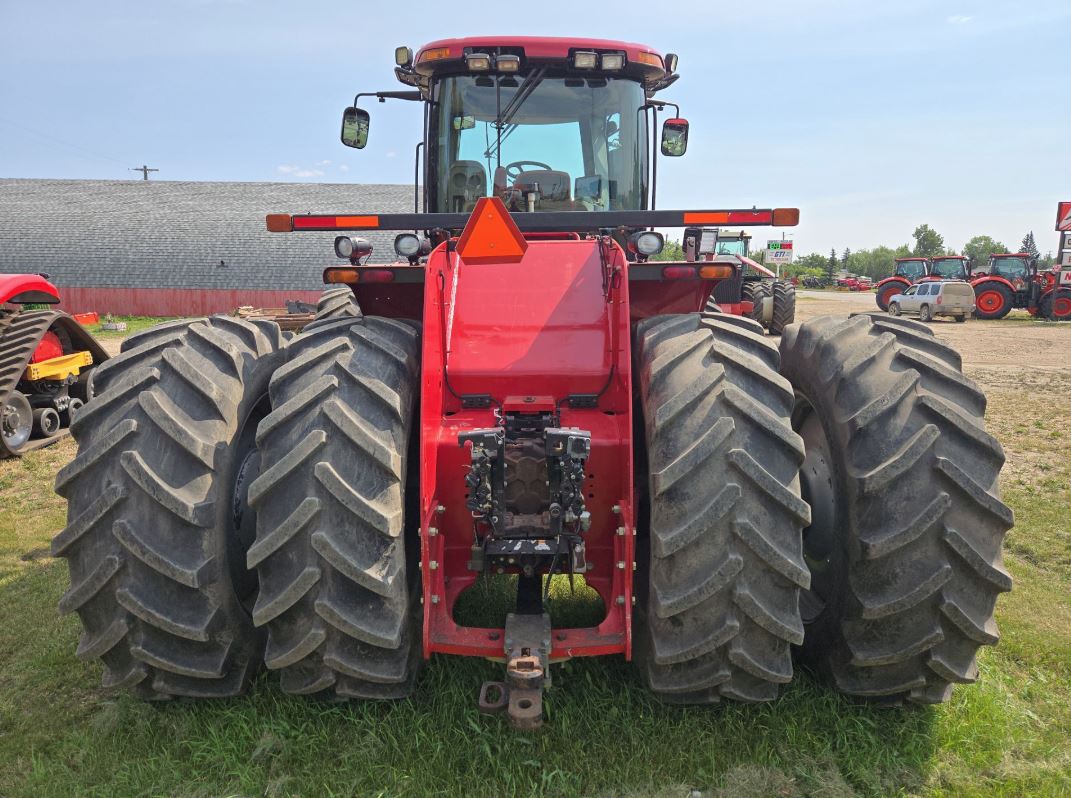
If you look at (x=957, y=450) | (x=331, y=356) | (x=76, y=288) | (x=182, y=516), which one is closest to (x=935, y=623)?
(x=957, y=450)

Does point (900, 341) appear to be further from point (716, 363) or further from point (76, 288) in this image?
point (76, 288)

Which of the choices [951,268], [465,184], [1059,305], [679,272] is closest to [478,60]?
[465,184]

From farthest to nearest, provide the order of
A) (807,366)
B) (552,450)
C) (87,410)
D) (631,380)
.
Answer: (807,366)
(631,380)
(87,410)
(552,450)

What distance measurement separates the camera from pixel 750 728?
3.04 meters

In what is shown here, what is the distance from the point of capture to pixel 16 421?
8.09m

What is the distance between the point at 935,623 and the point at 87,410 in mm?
3359

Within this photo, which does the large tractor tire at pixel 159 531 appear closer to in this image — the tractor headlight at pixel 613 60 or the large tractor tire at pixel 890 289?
the tractor headlight at pixel 613 60

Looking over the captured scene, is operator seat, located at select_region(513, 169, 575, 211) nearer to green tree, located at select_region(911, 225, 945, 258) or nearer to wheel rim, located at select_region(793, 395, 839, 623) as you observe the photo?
wheel rim, located at select_region(793, 395, 839, 623)

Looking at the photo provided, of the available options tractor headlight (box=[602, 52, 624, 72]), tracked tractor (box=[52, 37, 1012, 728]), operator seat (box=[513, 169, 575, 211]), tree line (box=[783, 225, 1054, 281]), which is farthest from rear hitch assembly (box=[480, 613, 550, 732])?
tree line (box=[783, 225, 1054, 281])

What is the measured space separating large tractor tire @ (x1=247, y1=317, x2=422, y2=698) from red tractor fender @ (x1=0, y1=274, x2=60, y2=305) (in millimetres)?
7497

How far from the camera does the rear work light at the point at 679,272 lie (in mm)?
3361

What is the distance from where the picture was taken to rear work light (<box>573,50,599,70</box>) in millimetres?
4617

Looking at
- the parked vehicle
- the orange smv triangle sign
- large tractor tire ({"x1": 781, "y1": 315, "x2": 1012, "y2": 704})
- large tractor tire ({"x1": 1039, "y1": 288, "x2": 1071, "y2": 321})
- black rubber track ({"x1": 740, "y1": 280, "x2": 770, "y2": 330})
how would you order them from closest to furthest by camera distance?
large tractor tire ({"x1": 781, "y1": 315, "x2": 1012, "y2": 704}), the orange smv triangle sign, black rubber track ({"x1": 740, "y1": 280, "x2": 770, "y2": 330}), the parked vehicle, large tractor tire ({"x1": 1039, "y1": 288, "x2": 1071, "y2": 321})

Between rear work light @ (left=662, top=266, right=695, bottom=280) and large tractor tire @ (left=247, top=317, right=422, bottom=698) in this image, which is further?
rear work light @ (left=662, top=266, right=695, bottom=280)
